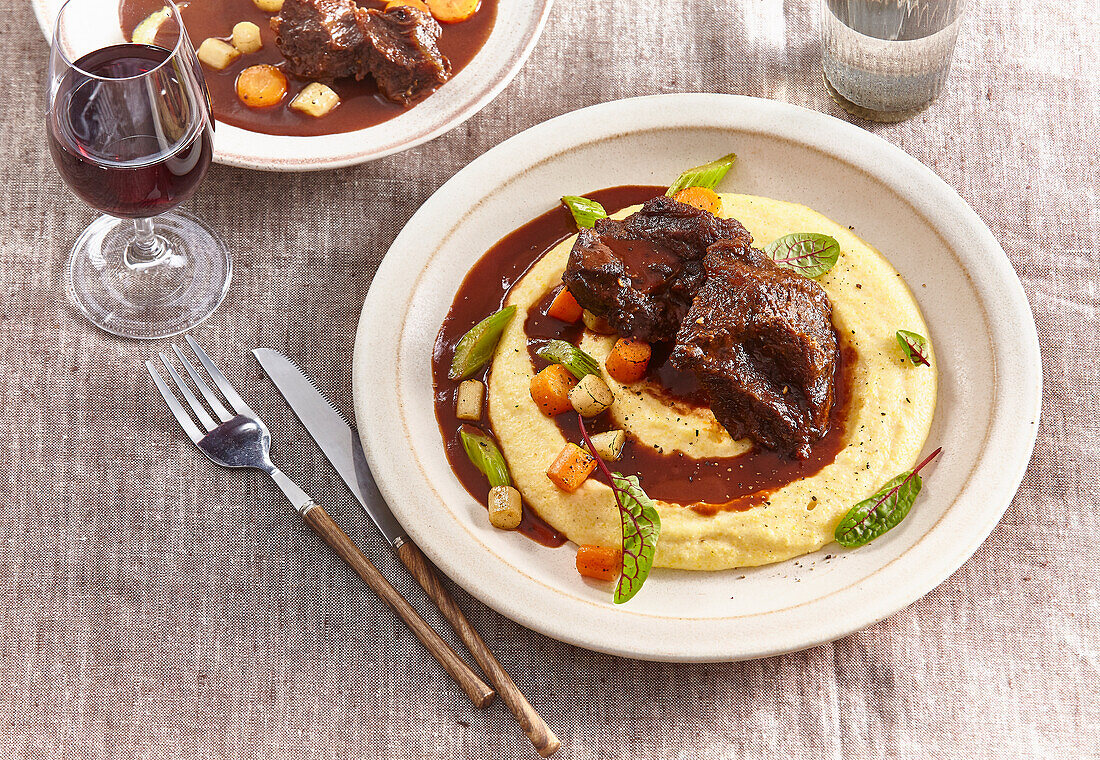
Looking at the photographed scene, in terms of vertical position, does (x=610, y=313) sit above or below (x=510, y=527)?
above

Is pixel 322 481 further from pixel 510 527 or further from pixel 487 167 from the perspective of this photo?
pixel 487 167

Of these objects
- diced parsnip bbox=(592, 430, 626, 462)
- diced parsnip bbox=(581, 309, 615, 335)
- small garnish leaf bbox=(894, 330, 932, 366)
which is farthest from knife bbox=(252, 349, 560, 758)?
small garnish leaf bbox=(894, 330, 932, 366)

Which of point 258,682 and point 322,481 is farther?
point 322,481

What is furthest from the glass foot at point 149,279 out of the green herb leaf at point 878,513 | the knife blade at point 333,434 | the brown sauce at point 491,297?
the green herb leaf at point 878,513

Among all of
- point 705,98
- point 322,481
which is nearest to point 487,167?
point 705,98

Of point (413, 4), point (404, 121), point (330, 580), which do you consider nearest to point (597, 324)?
point (404, 121)

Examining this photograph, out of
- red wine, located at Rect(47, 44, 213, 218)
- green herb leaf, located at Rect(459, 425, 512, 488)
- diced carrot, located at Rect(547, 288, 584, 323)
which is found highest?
red wine, located at Rect(47, 44, 213, 218)

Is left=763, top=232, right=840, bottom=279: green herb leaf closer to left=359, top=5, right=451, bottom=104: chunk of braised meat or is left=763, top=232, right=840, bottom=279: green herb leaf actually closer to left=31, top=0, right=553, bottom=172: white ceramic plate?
left=31, top=0, right=553, bottom=172: white ceramic plate
